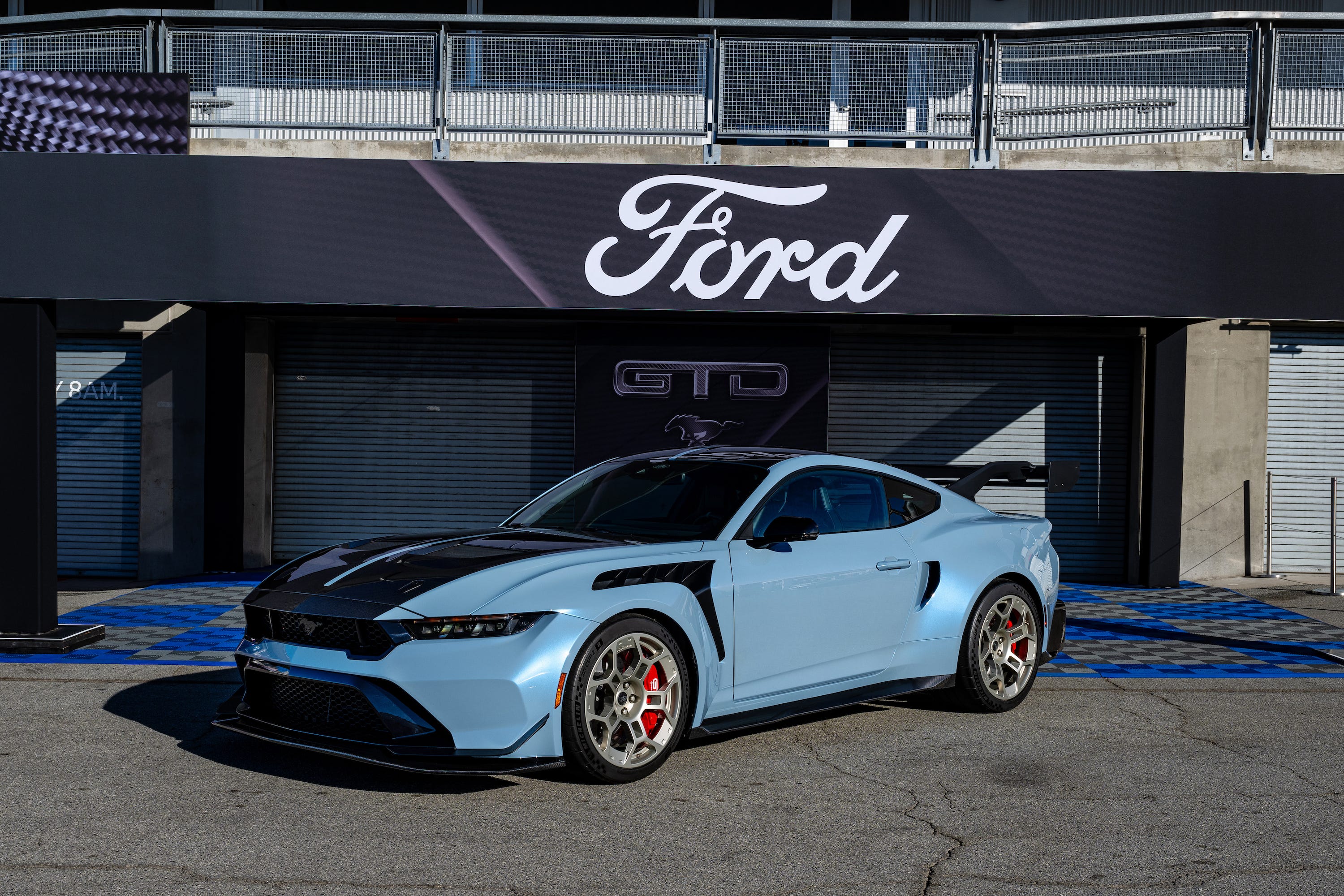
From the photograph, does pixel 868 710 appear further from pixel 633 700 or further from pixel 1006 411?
pixel 1006 411

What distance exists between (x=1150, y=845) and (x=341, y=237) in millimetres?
7877

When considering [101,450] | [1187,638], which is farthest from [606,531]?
[101,450]

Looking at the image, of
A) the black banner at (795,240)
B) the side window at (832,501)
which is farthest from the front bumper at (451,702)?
the black banner at (795,240)

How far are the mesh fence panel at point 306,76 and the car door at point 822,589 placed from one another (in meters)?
7.45

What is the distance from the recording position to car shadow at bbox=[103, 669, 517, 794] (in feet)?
17.0

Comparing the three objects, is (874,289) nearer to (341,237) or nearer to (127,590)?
(341,237)

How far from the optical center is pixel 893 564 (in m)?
6.27

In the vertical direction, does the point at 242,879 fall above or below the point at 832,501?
below

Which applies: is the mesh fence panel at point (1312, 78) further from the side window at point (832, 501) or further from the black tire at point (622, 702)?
the black tire at point (622, 702)

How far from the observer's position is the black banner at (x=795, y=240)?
1012 centimetres

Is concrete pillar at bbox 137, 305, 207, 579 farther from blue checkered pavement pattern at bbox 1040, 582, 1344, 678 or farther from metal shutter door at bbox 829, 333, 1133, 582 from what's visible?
blue checkered pavement pattern at bbox 1040, 582, 1344, 678

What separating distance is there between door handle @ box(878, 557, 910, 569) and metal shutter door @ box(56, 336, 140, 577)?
9.47 meters

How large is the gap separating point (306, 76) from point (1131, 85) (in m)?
8.01

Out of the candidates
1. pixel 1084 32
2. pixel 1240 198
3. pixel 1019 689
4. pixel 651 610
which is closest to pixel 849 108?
pixel 1084 32
